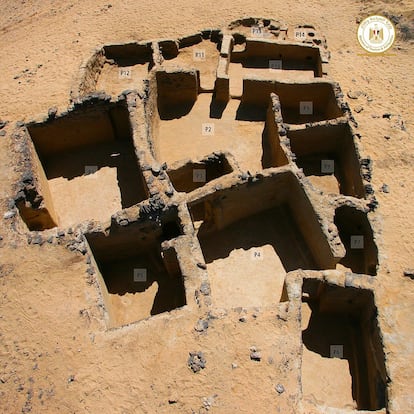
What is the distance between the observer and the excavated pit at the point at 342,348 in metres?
9.16

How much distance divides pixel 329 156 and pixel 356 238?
10.5 ft

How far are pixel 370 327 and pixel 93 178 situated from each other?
8604 mm

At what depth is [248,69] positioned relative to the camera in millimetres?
15586

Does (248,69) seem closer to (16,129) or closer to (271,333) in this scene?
(16,129)

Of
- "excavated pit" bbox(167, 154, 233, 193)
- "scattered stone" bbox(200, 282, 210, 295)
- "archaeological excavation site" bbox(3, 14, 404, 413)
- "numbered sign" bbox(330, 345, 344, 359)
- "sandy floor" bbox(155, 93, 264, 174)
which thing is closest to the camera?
"archaeological excavation site" bbox(3, 14, 404, 413)

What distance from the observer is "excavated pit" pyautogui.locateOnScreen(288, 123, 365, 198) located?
40.2ft

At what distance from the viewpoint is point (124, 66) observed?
52.4ft

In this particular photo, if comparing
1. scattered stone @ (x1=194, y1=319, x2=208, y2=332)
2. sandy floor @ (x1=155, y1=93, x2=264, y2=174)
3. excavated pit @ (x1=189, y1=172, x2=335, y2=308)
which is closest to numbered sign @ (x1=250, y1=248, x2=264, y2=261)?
excavated pit @ (x1=189, y1=172, x2=335, y2=308)

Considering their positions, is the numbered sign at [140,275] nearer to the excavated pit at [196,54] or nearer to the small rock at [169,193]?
the small rock at [169,193]

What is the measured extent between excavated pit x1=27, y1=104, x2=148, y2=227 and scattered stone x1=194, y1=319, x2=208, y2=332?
4680mm

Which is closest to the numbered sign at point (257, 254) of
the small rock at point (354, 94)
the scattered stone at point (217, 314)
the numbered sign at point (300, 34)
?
the scattered stone at point (217, 314)

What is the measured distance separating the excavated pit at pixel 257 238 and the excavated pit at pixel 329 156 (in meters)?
1.62

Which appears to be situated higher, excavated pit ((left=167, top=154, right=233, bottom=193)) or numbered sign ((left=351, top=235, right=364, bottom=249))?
excavated pit ((left=167, top=154, right=233, bottom=193))

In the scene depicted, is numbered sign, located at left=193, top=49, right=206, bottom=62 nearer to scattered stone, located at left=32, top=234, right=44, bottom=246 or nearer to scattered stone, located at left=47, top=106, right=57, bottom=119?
scattered stone, located at left=47, top=106, right=57, bottom=119
